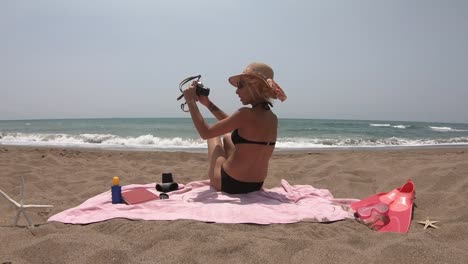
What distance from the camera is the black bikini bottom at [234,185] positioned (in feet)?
11.3

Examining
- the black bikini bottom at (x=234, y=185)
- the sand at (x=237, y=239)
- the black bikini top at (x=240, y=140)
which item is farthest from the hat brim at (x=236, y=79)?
the sand at (x=237, y=239)

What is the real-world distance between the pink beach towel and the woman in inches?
7.5

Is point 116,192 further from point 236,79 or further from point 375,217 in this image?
point 375,217

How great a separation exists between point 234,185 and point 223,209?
521 mm

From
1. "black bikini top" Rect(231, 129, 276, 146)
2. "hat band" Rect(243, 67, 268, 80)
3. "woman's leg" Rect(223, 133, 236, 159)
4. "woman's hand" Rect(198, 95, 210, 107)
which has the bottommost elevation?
"woman's leg" Rect(223, 133, 236, 159)

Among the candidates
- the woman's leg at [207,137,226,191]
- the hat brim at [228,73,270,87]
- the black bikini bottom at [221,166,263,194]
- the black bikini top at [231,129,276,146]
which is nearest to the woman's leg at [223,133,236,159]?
the woman's leg at [207,137,226,191]

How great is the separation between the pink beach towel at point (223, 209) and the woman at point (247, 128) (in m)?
0.19

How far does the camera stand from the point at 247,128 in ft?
10.4

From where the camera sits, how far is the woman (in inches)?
124

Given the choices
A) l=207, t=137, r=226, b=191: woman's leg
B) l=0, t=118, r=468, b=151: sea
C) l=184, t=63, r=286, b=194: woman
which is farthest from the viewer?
l=0, t=118, r=468, b=151: sea

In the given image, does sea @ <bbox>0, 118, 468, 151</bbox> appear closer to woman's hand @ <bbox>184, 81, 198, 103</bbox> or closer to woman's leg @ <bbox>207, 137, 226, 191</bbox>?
woman's leg @ <bbox>207, 137, 226, 191</bbox>

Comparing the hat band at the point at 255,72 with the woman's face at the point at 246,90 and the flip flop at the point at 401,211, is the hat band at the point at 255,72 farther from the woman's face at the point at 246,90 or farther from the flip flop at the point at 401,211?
the flip flop at the point at 401,211

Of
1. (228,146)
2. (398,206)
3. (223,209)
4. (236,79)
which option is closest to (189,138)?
(228,146)

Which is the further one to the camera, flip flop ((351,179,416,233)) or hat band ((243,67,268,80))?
hat band ((243,67,268,80))
